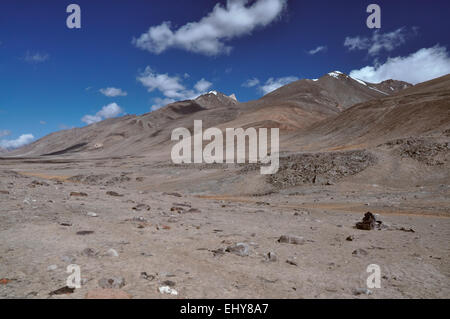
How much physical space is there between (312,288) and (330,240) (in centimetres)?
345

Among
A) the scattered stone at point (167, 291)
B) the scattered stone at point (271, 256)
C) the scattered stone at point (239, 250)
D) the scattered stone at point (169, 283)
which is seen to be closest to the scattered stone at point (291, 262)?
the scattered stone at point (271, 256)

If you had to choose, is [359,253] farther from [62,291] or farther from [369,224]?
[62,291]

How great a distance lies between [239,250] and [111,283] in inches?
104

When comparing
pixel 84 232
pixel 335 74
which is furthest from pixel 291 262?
pixel 335 74

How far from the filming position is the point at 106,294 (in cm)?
380

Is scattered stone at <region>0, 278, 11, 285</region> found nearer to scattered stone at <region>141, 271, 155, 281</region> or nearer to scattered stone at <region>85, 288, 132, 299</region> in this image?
scattered stone at <region>85, 288, 132, 299</region>

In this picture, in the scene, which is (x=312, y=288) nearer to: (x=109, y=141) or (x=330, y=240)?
(x=330, y=240)

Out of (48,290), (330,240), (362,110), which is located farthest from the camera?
(362,110)

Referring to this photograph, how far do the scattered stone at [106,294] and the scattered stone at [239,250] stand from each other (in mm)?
2574

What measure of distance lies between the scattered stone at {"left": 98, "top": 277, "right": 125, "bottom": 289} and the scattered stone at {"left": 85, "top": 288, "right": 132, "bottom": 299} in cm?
16

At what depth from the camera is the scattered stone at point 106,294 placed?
375cm

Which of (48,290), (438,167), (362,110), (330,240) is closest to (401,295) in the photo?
(330,240)

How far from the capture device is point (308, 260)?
593cm

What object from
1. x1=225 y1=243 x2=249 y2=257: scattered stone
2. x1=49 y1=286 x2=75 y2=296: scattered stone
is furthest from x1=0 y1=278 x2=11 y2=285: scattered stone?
x1=225 y1=243 x2=249 y2=257: scattered stone
